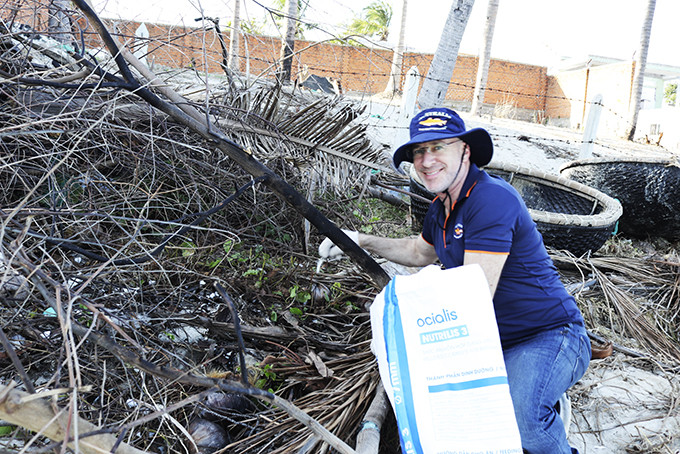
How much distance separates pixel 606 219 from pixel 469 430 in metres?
3.23

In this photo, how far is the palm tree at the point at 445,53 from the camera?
614 cm

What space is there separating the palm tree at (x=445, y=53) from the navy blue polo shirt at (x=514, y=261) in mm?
4310

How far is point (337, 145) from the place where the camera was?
3.41 m

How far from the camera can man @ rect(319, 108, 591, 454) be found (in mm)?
1957

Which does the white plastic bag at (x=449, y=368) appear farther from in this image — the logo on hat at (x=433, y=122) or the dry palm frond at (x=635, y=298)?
the dry palm frond at (x=635, y=298)

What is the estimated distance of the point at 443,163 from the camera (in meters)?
2.15

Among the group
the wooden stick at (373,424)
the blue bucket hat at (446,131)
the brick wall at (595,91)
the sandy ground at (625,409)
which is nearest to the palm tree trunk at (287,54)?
the blue bucket hat at (446,131)

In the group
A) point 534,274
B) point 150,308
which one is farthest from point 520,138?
point 150,308

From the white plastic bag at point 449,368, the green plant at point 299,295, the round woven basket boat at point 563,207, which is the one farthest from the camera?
the round woven basket boat at point 563,207

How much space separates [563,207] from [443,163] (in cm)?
387

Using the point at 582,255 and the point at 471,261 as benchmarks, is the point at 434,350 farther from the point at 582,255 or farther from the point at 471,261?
the point at 582,255

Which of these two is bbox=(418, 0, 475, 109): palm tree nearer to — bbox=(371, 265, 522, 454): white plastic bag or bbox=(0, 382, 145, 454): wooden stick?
bbox=(371, 265, 522, 454): white plastic bag

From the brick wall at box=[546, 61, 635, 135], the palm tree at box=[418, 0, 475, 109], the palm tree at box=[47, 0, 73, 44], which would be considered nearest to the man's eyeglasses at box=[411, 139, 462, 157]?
the palm tree at box=[47, 0, 73, 44]

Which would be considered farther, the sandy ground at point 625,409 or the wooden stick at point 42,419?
the sandy ground at point 625,409
